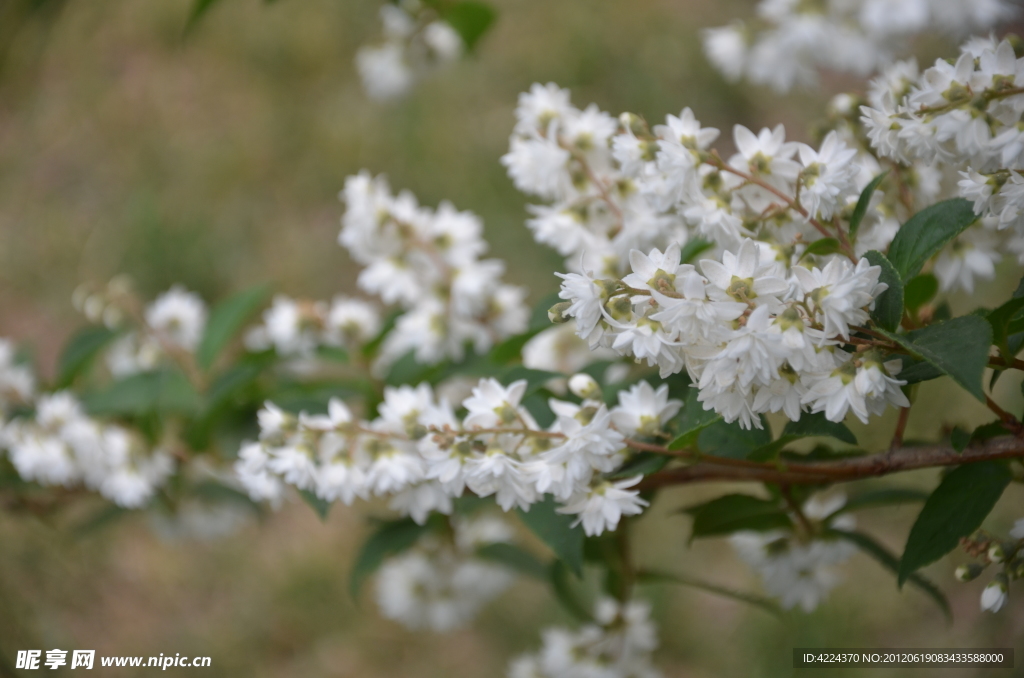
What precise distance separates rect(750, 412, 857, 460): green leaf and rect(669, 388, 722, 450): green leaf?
5 cm

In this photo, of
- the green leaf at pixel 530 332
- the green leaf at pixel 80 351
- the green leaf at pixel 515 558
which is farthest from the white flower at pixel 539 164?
the green leaf at pixel 80 351

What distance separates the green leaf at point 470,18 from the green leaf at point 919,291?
0.69 meters

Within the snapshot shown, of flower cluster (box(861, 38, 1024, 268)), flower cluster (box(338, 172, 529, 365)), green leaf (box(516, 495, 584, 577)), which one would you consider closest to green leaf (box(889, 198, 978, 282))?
flower cluster (box(861, 38, 1024, 268))

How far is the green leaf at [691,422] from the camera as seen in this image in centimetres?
61

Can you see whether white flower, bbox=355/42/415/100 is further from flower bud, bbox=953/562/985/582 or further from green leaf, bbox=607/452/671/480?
flower bud, bbox=953/562/985/582

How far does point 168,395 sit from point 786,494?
2.63 feet

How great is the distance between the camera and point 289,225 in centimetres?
258

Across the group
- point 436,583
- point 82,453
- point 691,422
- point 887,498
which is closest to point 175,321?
point 82,453

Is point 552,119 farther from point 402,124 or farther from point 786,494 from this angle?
point 402,124

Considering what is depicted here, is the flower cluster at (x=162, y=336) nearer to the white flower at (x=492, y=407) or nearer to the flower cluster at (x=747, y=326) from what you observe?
the white flower at (x=492, y=407)

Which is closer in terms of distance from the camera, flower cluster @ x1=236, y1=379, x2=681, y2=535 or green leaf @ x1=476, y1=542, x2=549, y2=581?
flower cluster @ x1=236, y1=379, x2=681, y2=535

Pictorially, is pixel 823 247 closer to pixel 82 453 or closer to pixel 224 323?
pixel 224 323

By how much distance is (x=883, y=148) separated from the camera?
0.65 meters

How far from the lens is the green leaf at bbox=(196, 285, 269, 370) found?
1116mm
